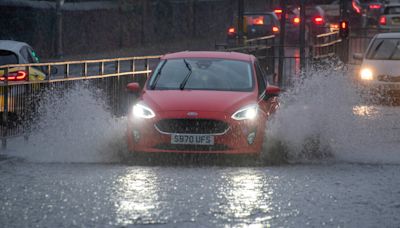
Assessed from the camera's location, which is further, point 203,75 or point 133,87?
point 203,75

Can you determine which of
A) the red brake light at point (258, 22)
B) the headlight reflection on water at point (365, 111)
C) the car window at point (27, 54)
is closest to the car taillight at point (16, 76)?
the car window at point (27, 54)

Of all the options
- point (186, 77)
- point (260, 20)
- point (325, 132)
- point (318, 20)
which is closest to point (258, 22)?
point (260, 20)

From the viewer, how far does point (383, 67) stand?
26547mm

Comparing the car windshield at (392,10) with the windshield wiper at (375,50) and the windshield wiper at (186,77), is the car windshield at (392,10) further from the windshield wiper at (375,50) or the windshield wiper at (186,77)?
the windshield wiper at (186,77)

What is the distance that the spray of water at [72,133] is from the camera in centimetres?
1580

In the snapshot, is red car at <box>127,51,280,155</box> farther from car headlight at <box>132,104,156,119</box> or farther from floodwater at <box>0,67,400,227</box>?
floodwater at <box>0,67,400,227</box>

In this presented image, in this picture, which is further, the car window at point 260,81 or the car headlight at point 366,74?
the car headlight at point 366,74

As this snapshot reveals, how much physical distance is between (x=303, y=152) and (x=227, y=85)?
4.57ft

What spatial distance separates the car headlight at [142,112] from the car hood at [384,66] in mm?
12299

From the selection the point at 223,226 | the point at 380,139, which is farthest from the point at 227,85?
the point at 223,226

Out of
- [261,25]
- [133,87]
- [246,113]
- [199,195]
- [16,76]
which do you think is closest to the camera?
[199,195]

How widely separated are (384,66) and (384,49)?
1217 mm

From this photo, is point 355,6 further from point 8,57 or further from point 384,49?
point 8,57

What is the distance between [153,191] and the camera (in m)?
12.0
